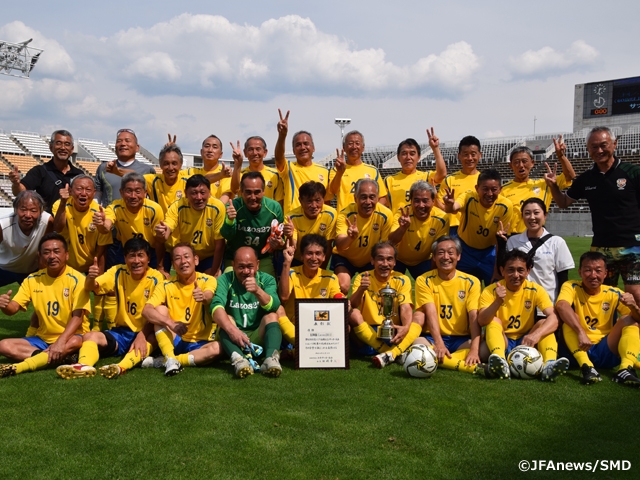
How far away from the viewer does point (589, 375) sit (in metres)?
4.62

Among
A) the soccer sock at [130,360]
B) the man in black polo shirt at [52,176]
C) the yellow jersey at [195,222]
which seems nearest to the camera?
the soccer sock at [130,360]

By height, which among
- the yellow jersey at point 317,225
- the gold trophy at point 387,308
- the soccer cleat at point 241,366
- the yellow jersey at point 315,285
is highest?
the yellow jersey at point 317,225

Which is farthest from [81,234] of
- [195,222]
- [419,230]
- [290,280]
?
[419,230]

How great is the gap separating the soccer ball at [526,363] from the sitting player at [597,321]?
0.37 m

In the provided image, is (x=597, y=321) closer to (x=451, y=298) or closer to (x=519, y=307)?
(x=519, y=307)

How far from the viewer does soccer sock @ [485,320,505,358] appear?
488cm

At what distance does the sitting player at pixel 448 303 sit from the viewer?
5.27 meters

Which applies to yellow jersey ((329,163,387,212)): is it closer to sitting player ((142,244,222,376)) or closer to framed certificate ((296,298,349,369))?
framed certificate ((296,298,349,369))

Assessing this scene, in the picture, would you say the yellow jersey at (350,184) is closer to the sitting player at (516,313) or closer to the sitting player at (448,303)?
the sitting player at (448,303)

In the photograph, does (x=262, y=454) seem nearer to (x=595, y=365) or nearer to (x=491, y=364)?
(x=491, y=364)

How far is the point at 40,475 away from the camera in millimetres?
2912

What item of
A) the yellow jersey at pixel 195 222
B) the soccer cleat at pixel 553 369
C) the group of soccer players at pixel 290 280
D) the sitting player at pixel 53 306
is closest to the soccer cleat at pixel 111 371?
the group of soccer players at pixel 290 280

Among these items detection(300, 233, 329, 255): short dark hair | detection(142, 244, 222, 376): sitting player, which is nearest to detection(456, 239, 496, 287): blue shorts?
detection(300, 233, 329, 255): short dark hair

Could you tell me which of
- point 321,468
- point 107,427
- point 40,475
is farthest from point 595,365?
point 40,475
